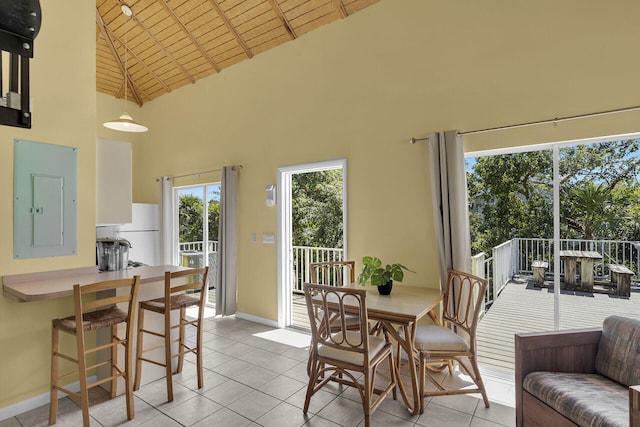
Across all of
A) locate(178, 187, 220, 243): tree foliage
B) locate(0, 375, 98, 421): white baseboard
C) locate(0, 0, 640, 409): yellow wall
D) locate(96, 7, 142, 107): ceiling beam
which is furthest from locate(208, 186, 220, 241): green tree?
locate(0, 375, 98, 421): white baseboard

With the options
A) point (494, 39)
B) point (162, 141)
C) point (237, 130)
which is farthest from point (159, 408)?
point (162, 141)

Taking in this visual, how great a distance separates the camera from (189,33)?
4.65 meters

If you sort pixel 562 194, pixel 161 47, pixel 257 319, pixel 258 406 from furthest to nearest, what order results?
pixel 161 47 → pixel 257 319 → pixel 562 194 → pixel 258 406

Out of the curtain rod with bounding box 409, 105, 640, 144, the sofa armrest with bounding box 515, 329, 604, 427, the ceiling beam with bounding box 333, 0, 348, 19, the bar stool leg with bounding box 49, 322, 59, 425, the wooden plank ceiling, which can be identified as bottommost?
the bar stool leg with bounding box 49, 322, 59, 425

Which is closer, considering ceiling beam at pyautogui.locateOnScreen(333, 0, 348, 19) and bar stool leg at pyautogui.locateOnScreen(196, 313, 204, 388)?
bar stool leg at pyautogui.locateOnScreen(196, 313, 204, 388)

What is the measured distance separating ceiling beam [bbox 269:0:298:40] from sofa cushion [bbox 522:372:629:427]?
4.24 metres

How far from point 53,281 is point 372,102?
132 inches

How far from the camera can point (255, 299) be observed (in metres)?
4.67

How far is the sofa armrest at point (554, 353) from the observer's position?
1.97 m

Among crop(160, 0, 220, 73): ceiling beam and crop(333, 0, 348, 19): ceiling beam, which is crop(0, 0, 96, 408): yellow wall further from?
crop(333, 0, 348, 19): ceiling beam

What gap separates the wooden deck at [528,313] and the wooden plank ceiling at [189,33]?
10.9 feet

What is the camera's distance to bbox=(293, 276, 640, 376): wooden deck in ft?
8.70

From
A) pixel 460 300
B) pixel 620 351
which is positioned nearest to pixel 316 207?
pixel 460 300

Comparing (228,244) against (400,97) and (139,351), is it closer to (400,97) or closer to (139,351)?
(139,351)
